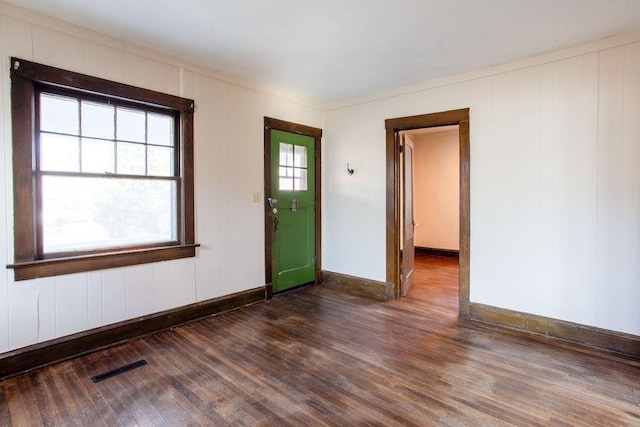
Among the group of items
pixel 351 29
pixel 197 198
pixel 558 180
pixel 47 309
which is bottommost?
pixel 47 309

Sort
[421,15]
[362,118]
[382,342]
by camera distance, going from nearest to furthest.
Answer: [421,15]
[382,342]
[362,118]

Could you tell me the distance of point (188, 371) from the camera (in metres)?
2.49

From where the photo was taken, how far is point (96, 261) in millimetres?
2803

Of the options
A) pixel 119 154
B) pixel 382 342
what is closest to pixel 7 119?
pixel 119 154

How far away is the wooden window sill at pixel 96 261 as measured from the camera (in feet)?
8.14

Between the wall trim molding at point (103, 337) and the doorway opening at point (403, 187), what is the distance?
2004 mm

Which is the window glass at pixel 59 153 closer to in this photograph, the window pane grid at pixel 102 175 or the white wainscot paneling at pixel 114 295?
the window pane grid at pixel 102 175

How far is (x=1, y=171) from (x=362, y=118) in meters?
3.74

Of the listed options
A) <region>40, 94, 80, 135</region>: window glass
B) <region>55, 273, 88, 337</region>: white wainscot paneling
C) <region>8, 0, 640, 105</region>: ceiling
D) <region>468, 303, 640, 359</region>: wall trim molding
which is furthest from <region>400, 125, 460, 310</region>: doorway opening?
<region>40, 94, 80, 135</region>: window glass

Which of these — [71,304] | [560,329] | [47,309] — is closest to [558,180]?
[560,329]

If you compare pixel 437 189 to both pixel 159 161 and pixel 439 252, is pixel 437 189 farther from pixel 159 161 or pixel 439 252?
pixel 159 161

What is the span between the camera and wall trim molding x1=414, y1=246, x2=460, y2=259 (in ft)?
23.2

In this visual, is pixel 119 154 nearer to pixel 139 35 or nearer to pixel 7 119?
pixel 7 119

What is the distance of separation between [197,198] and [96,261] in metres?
1.08
